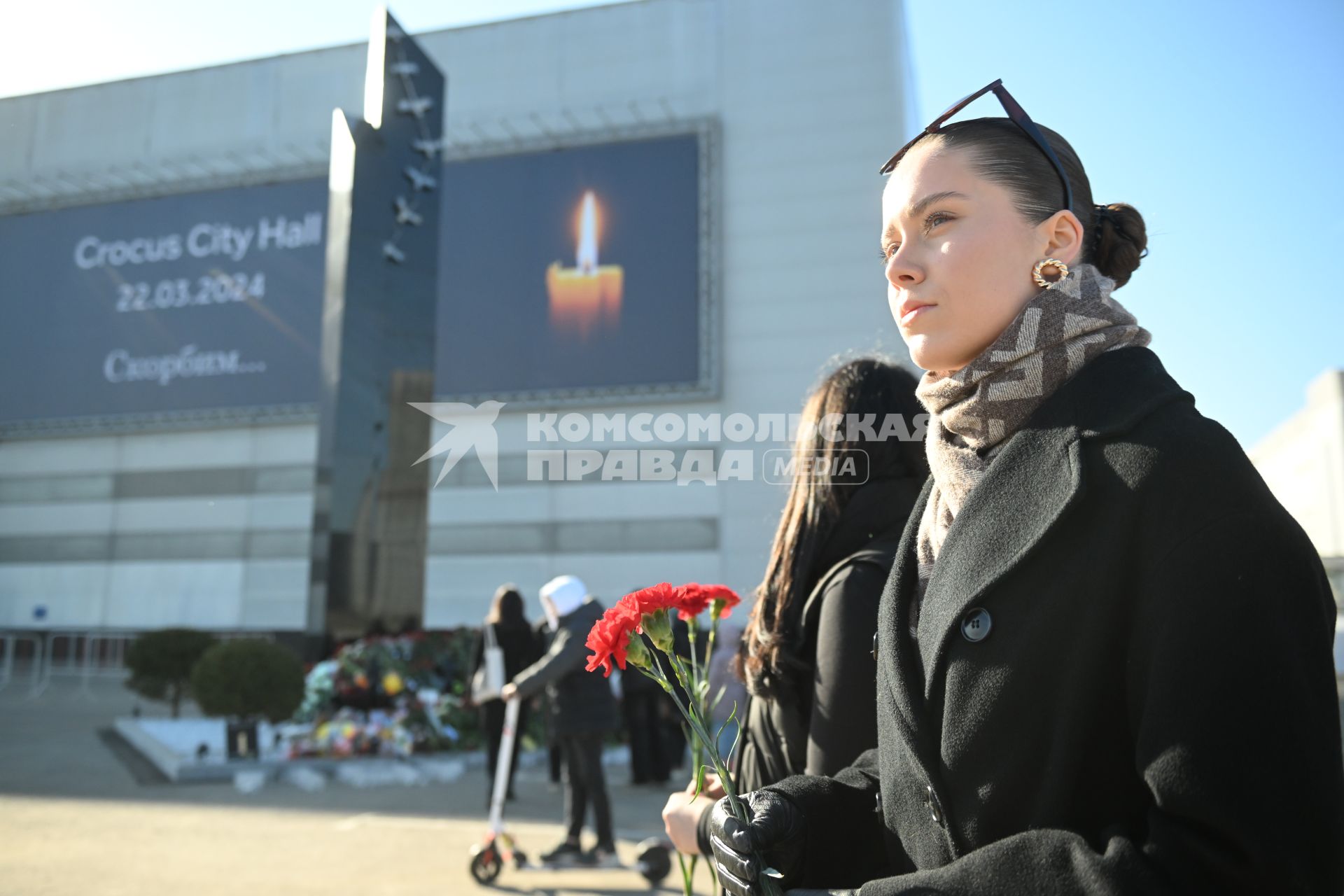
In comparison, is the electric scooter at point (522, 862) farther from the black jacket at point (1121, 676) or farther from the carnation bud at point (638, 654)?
the black jacket at point (1121, 676)

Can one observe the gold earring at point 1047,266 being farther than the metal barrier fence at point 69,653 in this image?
No

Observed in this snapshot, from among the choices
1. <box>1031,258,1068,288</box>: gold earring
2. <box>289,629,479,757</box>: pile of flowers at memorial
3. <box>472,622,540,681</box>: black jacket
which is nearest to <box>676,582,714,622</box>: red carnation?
<box>1031,258,1068,288</box>: gold earring

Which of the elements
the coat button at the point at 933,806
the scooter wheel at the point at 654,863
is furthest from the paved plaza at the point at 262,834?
the coat button at the point at 933,806

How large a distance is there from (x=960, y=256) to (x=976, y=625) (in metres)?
0.46

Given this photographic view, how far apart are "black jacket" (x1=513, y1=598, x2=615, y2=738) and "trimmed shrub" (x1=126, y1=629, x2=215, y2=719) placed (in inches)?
321

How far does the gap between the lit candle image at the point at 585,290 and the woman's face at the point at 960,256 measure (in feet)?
62.8

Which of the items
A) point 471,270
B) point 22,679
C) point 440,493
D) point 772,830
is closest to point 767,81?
point 471,270

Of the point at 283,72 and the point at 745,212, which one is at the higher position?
the point at 283,72

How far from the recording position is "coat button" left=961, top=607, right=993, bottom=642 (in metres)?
1.08

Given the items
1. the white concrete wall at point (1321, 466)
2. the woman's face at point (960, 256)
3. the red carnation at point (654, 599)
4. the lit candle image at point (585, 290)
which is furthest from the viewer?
the white concrete wall at point (1321, 466)

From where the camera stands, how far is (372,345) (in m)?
13.5

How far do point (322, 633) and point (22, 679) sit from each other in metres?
12.7

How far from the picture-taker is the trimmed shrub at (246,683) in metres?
9.86

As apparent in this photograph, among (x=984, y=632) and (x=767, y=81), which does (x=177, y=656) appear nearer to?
(x=984, y=632)
